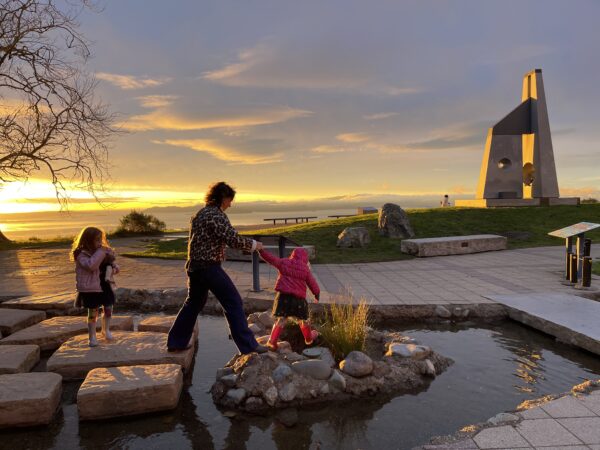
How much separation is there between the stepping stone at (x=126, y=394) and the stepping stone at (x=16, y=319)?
10.4 feet

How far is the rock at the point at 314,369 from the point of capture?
4.66 meters

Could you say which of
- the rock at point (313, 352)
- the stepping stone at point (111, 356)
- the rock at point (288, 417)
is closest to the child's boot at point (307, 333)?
the rock at point (313, 352)

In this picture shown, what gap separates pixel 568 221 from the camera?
21.5 m

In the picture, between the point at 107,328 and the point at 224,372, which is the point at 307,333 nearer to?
the point at 224,372

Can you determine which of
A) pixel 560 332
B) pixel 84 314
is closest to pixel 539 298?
pixel 560 332

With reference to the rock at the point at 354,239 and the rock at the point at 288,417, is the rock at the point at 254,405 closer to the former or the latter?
the rock at the point at 288,417

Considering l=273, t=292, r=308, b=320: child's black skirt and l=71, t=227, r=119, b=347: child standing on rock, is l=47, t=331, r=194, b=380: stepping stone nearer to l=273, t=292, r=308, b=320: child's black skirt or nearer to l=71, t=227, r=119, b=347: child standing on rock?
l=71, t=227, r=119, b=347: child standing on rock

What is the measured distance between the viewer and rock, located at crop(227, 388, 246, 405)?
4.32 m

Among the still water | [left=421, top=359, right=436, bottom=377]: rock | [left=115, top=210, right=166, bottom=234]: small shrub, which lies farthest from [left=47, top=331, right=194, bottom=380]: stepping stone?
[left=115, top=210, right=166, bottom=234]: small shrub

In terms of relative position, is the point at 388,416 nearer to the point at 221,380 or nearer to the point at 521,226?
the point at 221,380

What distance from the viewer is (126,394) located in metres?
4.11

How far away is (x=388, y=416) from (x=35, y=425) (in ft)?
11.2

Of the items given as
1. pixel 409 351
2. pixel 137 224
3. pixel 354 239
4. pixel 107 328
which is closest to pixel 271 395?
pixel 409 351

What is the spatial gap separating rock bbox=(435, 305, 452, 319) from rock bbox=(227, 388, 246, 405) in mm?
4336
